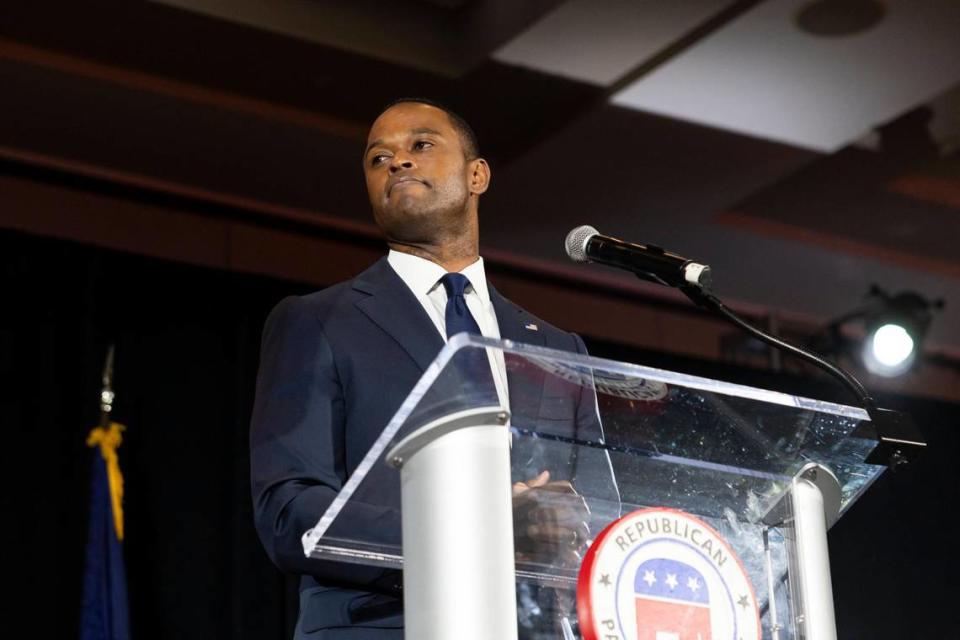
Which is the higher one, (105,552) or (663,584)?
(105,552)

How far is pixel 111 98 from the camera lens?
172 inches

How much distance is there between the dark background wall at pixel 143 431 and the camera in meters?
3.79

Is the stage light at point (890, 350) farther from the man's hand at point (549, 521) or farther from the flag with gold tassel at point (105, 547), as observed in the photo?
the man's hand at point (549, 521)

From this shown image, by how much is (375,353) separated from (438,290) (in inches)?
7.9

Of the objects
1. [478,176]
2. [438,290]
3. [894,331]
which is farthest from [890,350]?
[438,290]

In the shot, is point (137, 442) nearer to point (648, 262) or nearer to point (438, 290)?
point (438, 290)

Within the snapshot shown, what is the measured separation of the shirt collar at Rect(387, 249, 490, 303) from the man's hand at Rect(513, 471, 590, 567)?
690mm

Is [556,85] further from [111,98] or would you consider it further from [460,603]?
[460,603]

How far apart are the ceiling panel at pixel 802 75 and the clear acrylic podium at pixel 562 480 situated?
2852 mm

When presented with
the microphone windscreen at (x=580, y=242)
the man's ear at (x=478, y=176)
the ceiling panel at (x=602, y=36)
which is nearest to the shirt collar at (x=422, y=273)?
the man's ear at (x=478, y=176)

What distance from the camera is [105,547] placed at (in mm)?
3799

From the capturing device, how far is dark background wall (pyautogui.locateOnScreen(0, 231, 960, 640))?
379 cm

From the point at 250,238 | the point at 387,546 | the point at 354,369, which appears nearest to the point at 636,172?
the point at 250,238

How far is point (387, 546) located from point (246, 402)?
2878mm
